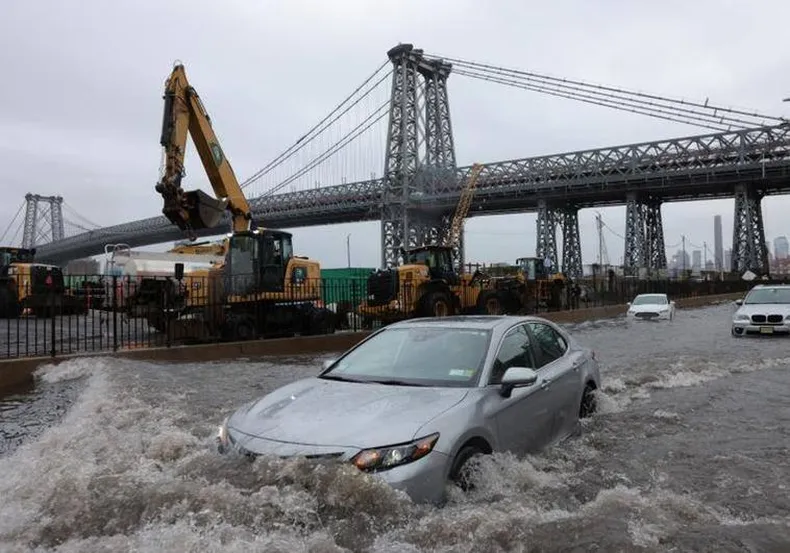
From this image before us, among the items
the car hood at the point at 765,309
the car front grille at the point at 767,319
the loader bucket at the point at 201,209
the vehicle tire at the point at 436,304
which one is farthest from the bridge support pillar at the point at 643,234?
the loader bucket at the point at 201,209

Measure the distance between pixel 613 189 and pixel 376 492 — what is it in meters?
63.9

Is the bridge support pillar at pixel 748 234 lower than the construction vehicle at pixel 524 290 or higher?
higher

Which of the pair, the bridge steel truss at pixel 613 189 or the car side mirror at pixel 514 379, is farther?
the bridge steel truss at pixel 613 189

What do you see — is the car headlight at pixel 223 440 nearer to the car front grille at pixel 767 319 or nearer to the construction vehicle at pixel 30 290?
the construction vehicle at pixel 30 290

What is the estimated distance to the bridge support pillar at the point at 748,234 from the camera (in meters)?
59.5

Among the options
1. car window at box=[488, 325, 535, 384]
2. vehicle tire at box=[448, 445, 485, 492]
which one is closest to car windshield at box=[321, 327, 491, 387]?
car window at box=[488, 325, 535, 384]

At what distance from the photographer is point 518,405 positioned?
4.99 metres

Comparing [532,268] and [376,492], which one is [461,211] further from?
[376,492]

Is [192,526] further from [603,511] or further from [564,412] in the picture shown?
[564,412]

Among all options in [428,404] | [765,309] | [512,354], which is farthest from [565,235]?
[428,404]

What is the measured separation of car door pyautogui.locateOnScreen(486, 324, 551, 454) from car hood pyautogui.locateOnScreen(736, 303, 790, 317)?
13.1 m

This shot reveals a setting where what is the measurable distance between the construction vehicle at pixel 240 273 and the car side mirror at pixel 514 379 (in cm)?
1192

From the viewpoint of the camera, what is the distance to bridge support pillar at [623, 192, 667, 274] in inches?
2499

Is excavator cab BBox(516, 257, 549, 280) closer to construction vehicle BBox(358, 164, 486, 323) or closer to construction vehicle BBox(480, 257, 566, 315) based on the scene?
construction vehicle BBox(480, 257, 566, 315)
